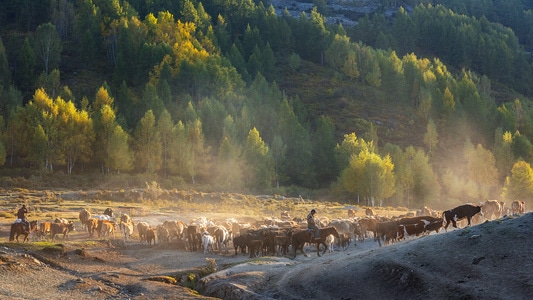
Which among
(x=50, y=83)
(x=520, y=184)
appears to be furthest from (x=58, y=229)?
(x=50, y=83)

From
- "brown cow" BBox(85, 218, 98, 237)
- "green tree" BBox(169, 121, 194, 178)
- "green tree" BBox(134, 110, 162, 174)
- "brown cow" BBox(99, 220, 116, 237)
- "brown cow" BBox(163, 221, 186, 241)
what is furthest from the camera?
"green tree" BBox(134, 110, 162, 174)

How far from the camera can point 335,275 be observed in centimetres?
2314

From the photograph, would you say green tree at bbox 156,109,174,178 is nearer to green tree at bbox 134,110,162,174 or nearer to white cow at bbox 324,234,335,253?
green tree at bbox 134,110,162,174

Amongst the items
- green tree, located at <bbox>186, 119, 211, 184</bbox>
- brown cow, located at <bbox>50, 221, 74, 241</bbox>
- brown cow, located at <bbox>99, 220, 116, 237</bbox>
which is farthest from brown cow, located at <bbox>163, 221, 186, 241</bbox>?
green tree, located at <bbox>186, 119, 211, 184</bbox>

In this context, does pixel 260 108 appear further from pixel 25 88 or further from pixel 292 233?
pixel 292 233

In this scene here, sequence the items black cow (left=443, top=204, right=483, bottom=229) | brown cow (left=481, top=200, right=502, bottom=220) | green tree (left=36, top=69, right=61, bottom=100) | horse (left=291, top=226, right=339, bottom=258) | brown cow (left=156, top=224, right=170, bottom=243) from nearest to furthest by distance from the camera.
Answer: horse (left=291, top=226, right=339, bottom=258)
black cow (left=443, top=204, right=483, bottom=229)
brown cow (left=156, top=224, right=170, bottom=243)
brown cow (left=481, top=200, right=502, bottom=220)
green tree (left=36, top=69, right=61, bottom=100)

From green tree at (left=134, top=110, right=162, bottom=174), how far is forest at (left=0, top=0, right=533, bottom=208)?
24 centimetres

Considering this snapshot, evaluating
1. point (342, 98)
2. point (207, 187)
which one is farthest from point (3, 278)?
point (342, 98)

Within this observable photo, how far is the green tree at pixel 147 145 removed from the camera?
86.2m

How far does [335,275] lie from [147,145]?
67.2 metres

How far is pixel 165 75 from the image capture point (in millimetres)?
115188

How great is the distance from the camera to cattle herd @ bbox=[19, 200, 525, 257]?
32.9 metres

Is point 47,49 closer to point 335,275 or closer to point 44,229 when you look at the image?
point 44,229

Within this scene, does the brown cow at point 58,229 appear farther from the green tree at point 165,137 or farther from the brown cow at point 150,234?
the green tree at point 165,137
